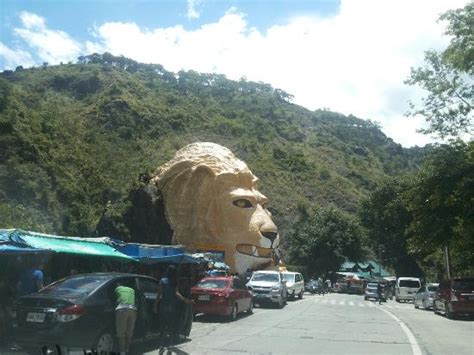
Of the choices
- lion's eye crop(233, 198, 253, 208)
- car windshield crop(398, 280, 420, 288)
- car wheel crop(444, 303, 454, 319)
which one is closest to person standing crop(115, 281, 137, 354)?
car wheel crop(444, 303, 454, 319)

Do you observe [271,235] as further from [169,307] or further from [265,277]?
[169,307]

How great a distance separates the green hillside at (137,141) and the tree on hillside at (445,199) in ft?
18.1

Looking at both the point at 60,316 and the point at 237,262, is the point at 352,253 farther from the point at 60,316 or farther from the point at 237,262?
the point at 60,316

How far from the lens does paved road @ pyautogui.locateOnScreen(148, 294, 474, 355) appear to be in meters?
12.2

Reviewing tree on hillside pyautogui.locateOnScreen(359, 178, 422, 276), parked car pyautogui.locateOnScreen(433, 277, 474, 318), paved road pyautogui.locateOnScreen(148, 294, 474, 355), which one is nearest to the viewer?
paved road pyautogui.locateOnScreen(148, 294, 474, 355)

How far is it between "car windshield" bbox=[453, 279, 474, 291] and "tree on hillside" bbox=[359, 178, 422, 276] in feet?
109

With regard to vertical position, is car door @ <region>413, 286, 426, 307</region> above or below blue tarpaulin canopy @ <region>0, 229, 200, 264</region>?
below

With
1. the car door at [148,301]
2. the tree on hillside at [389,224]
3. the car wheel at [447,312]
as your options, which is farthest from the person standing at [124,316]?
the tree on hillside at [389,224]

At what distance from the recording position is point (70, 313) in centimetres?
944

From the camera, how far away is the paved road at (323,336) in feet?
39.9

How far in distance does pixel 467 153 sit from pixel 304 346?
52.9 feet

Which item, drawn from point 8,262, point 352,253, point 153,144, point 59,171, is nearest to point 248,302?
point 8,262

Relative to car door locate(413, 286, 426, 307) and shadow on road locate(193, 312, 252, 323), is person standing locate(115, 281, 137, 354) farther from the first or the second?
car door locate(413, 286, 426, 307)

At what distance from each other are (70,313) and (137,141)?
63.1 metres
